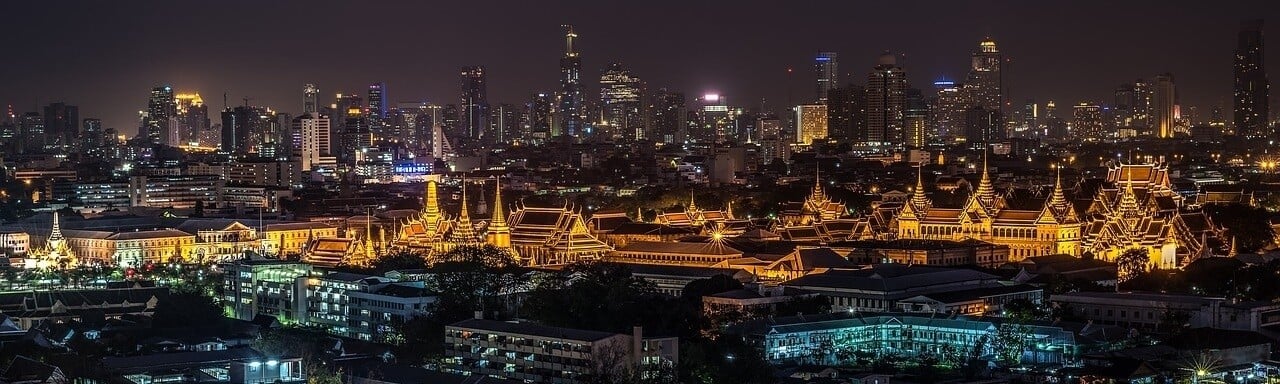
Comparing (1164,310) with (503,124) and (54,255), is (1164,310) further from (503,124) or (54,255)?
(503,124)

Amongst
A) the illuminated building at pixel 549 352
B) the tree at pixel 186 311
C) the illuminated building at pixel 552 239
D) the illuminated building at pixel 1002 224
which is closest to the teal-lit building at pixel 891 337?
the illuminated building at pixel 549 352

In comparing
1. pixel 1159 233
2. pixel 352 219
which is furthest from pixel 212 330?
pixel 352 219

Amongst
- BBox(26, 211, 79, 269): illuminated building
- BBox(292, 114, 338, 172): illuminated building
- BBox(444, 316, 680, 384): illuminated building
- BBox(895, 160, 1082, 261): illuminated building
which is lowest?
BBox(444, 316, 680, 384): illuminated building

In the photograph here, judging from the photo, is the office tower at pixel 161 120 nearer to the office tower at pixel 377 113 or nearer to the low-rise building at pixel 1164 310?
the office tower at pixel 377 113

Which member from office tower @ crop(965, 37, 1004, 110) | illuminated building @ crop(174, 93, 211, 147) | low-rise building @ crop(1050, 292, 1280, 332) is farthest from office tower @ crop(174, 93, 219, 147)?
low-rise building @ crop(1050, 292, 1280, 332)

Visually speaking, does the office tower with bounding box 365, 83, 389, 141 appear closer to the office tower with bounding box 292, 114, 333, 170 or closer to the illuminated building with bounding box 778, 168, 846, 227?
the office tower with bounding box 292, 114, 333, 170

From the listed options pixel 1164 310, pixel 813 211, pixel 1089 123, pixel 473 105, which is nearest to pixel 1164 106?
pixel 1089 123

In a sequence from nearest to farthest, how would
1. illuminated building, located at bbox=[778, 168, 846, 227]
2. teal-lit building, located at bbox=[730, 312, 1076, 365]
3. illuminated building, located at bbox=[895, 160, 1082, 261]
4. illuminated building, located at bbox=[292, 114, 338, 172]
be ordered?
1. teal-lit building, located at bbox=[730, 312, 1076, 365]
2. illuminated building, located at bbox=[895, 160, 1082, 261]
3. illuminated building, located at bbox=[778, 168, 846, 227]
4. illuminated building, located at bbox=[292, 114, 338, 172]
